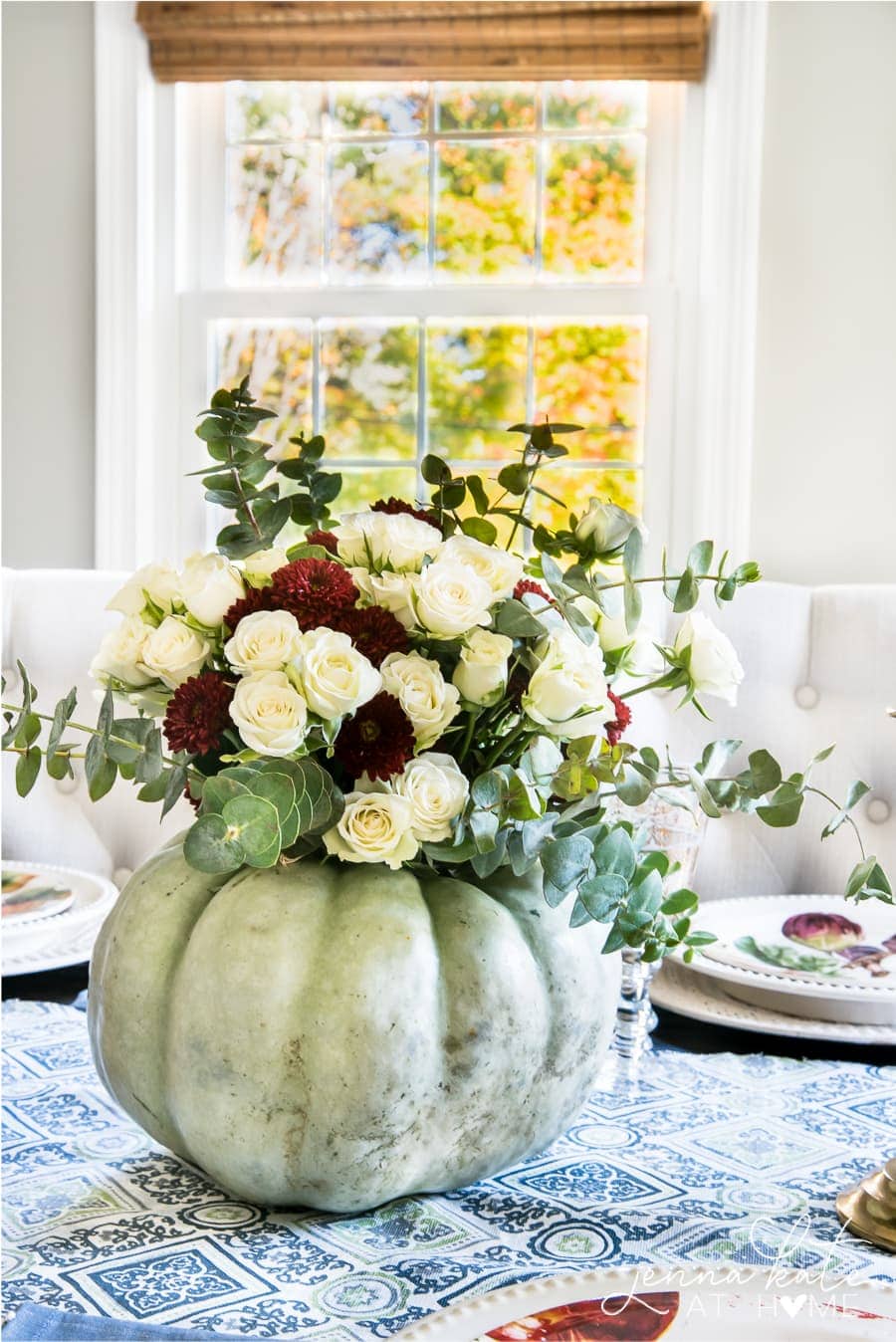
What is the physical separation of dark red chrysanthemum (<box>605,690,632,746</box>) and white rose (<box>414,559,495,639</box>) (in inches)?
4.1

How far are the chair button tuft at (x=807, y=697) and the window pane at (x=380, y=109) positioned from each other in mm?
1408

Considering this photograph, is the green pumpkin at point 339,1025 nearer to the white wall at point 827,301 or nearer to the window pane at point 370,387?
the white wall at point 827,301

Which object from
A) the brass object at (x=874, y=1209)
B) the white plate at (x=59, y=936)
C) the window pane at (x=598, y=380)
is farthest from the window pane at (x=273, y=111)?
the brass object at (x=874, y=1209)

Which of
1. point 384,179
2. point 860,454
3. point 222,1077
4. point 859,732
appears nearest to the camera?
point 222,1077

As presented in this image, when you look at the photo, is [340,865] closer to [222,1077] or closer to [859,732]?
[222,1077]

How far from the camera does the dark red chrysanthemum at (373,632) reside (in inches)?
25.8

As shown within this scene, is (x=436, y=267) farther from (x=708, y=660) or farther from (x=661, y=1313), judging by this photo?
(x=661, y=1313)

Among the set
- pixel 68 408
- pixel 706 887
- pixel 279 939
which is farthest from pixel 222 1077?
pixel 68 408

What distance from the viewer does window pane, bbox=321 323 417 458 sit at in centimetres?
246

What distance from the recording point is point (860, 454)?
7.34 feet

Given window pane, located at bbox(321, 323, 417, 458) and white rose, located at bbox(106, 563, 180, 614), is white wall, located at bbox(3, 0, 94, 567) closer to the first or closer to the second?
window pane, located at bbox(321, 323, 417, 458)

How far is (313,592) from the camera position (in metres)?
0.65

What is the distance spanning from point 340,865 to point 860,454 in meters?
1.81

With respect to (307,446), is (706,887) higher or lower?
lower
